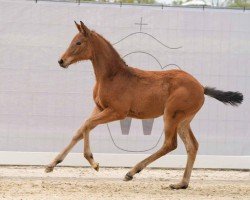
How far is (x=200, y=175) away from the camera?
527 inches

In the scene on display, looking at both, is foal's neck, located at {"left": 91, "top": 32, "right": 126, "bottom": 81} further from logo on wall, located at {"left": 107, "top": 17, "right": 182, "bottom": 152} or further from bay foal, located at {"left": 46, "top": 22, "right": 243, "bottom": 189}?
logo on wall, located at {"left": 107, "top": 17, "right": 182, "bottom": 152}

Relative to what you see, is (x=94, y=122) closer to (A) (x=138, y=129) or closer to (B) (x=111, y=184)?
(B) (x=111, y=184)

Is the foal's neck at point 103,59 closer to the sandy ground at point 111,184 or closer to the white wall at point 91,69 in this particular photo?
the sandy ground at point 111,184

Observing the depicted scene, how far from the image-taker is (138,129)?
13648 millimetres

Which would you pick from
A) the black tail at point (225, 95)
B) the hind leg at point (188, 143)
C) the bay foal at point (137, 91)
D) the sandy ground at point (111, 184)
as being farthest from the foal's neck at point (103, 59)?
the sandy ground at point (111, 184)

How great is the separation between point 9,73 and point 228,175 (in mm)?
3808

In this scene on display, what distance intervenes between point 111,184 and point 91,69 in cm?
266

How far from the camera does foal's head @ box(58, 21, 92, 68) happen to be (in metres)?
11.2

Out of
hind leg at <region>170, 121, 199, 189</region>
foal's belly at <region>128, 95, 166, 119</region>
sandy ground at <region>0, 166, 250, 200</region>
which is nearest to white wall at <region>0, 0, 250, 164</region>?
sandy ground at <region>0, 166, 250, 200</region>

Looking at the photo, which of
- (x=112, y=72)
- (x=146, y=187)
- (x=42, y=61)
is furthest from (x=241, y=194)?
(x=42, y=61)

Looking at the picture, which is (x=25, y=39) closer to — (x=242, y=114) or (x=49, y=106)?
(x=49, y=106)

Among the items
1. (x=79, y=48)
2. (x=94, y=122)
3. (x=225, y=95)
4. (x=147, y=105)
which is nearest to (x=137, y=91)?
(x=147, y=105)

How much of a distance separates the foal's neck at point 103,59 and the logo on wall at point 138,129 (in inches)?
82.6

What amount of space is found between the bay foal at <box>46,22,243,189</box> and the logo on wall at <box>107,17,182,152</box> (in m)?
2.10
